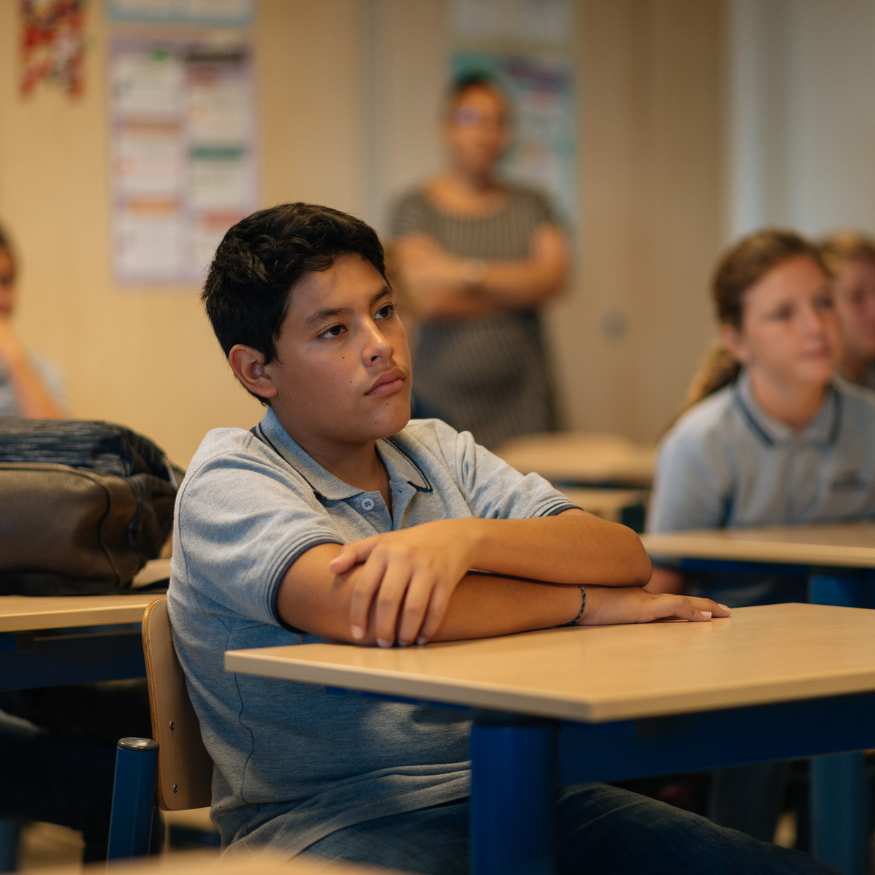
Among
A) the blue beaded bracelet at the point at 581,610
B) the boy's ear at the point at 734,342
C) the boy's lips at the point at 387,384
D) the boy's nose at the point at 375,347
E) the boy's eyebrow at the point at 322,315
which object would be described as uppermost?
the boy's eyebrow at the point at 322,315

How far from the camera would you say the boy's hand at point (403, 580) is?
112 cm

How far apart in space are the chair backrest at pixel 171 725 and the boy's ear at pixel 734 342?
1621 millimetres

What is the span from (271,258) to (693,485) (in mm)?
1321

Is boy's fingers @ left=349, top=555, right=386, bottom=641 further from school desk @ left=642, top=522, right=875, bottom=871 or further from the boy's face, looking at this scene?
school desk @ left=642, top=522, right=875, bottom=871

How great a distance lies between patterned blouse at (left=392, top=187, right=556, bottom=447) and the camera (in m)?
4.61

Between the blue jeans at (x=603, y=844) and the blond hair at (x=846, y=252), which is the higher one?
the blond hair at (x=846, y=252)

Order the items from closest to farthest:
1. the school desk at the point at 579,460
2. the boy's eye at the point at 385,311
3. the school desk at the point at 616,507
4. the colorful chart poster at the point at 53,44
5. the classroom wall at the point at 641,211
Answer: the boy's eye at the point at 385,311, the school desk at the point at 616,507, the school desk at the point at 579,460, the colorful chart poster at the point at 53,44, the classroom wall at the point at 641,211

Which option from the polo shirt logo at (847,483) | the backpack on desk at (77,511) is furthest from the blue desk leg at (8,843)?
the polo shirt logo at (847,483)

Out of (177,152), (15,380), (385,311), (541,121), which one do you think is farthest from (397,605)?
(541,121)

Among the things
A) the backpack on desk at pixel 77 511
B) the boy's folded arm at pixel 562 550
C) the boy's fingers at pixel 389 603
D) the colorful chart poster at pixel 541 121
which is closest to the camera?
the boy's fingers at pixel 389 603

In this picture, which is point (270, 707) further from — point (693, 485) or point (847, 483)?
point (847, 483)

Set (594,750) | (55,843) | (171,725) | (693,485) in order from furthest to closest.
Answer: (55,843)
(693,485)
(171,725)
(594,750)

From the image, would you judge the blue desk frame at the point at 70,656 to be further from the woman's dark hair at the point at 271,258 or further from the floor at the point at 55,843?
the floor at the point at 55,843

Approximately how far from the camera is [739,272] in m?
2.62
